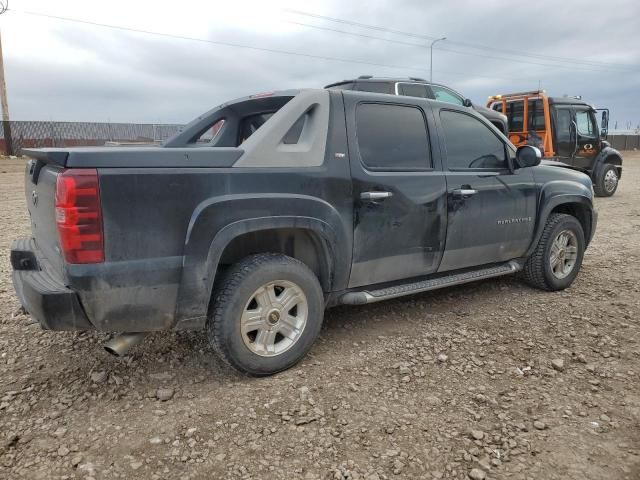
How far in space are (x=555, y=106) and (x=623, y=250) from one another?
22.5ft

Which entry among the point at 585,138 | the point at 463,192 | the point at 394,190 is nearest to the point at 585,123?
the point at 585,138

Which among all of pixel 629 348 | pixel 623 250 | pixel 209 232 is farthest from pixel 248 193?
pixel 623 250

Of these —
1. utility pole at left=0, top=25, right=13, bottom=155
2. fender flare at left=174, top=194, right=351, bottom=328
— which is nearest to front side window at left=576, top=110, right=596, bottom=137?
fender flare at left=174, top=194, right=351, bottom=328

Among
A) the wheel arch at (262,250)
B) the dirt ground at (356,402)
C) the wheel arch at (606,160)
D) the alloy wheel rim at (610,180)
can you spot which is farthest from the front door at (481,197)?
the alloy wheel rim at (610,180)

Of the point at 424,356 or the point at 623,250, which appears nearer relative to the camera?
the point at 424,356

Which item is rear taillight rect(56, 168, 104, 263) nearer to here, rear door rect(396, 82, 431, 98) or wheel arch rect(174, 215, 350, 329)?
wheel arch rect(174, 215, 350, 329)

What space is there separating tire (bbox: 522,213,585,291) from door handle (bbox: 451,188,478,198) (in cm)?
118

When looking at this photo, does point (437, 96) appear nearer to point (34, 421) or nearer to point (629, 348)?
point (629, 348)

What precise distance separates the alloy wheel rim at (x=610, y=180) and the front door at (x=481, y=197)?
10.0 meters

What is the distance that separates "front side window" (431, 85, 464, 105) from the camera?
10.7 metres

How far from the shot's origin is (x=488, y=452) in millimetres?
2436

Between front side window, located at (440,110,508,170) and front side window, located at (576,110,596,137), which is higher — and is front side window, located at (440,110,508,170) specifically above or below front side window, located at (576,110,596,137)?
below

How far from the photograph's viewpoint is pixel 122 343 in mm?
2826

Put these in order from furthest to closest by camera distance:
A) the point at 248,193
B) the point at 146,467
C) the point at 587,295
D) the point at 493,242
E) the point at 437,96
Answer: the point at 437,96 → the point at 587,295 → the point at 493,242 → the point at 248,193 → the point at 146,467
